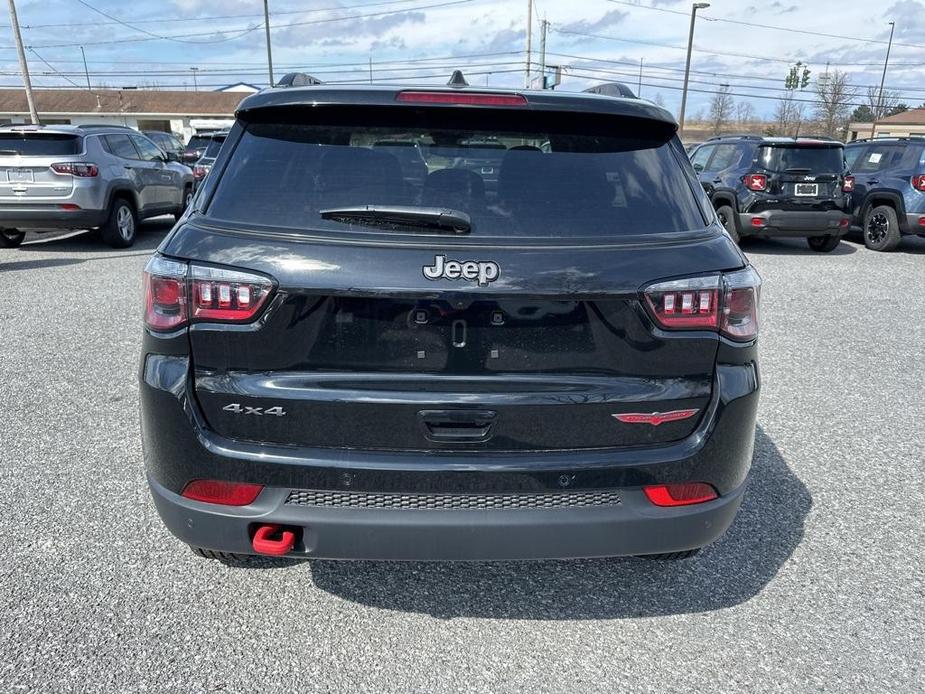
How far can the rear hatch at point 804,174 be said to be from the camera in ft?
35.0

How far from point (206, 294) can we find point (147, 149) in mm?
11564

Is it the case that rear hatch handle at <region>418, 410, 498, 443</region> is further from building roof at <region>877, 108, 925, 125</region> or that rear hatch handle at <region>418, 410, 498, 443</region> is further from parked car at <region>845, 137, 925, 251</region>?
building roof at <region>877, 108, 925, 125</region>

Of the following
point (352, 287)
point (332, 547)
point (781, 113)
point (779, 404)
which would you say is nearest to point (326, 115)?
point (352, 287)

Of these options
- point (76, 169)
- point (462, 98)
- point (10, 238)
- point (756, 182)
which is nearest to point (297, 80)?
point (462, 98)

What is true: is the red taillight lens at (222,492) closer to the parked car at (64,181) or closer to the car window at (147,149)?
the parked car at (64,181)

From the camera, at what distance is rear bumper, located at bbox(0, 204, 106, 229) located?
32.0 ft

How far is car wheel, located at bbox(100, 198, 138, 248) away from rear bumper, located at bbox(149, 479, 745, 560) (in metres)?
9.72

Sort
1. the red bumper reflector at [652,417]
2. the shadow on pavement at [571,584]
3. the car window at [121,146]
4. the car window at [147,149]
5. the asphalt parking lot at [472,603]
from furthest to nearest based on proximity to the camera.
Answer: the car window at [147,149]
the car window at [121,146]
the shadow on pavement at [571,584]
the asphalt parking lot at [472,603]
the red bumper reflector at [652,417]

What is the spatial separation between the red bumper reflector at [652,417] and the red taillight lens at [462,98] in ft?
3.32

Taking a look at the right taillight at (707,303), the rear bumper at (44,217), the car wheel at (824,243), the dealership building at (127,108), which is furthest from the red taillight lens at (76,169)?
the dealership building at (127,108)

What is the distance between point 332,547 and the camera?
6.91ft

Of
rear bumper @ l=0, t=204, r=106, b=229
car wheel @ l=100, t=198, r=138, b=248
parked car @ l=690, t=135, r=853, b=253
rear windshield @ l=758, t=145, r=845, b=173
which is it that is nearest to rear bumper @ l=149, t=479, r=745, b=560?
rear bumper @ l=0, t=204, r=106, b=229

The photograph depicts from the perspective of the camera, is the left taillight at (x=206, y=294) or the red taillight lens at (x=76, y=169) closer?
the left taillight at (x=206, y=294)

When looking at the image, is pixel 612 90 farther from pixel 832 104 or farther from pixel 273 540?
pixel 832 104
